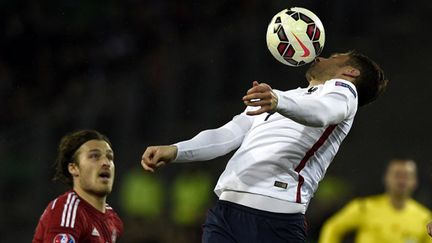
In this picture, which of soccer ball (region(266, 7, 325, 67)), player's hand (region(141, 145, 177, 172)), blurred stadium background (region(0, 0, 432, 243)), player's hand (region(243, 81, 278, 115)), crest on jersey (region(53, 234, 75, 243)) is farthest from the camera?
blurred stadium background (region(0, 0, 432, 243))

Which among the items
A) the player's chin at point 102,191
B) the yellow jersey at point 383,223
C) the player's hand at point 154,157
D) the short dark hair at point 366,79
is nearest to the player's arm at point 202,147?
the player's hand at point 154,157

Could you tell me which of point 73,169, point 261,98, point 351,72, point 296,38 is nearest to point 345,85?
point 351,72

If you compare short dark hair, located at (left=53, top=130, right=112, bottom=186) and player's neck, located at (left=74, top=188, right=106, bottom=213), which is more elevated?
short dark hair, located at (left=53, top=130, right=112, bottom=186)

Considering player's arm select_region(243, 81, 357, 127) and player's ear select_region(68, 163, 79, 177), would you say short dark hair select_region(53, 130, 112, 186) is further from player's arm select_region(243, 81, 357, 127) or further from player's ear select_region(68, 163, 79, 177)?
player's arm select_region(243, 81, 357, 127)

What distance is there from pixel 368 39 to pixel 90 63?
10.8 ft

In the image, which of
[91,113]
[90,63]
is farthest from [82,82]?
[91,113]

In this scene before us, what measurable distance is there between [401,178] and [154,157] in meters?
3.98

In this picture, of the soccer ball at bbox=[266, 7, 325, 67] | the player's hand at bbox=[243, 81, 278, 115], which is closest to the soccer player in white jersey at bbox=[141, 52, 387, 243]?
the soccer ball at bbox=[266, 7, 325, 67]

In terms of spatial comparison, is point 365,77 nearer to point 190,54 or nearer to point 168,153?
point 168,153

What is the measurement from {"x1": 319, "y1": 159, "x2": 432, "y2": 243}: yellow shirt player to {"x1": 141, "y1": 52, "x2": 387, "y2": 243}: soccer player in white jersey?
3.21 meters

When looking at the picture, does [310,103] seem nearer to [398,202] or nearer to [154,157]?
[154,157]

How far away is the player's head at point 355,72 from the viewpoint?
4.96 meters

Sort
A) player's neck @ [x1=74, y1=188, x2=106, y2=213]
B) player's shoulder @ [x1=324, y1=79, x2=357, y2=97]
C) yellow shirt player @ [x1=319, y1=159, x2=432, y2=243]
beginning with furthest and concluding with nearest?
yellow shirt player @ [x1=319, y1=159, x2=432, y2=243] → player's neck @ [x1=74, y1=188, x2=106, y2=213] → player's shoulder @ [x1=324, y1=79, x2=357, y2=97]

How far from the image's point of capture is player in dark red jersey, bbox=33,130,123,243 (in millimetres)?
5359
